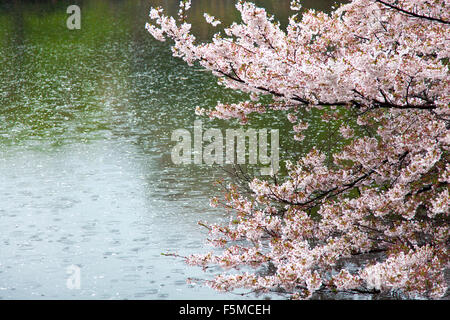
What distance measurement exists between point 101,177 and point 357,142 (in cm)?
649

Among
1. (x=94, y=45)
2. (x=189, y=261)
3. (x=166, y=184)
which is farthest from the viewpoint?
(x=94, y=45)

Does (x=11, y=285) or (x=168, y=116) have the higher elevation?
(x=168, y=116)

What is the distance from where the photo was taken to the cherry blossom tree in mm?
6141

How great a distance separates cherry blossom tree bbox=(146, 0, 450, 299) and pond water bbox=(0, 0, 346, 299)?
1.33 m

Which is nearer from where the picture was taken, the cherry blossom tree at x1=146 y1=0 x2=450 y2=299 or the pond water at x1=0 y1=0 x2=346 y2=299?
the cherry blossom tree at x1=146 y1=0 x2=450 y2=299

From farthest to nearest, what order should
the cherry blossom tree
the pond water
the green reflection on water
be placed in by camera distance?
the green reflection on water, the pond water, the cherry blossom tree

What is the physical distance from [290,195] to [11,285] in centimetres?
357

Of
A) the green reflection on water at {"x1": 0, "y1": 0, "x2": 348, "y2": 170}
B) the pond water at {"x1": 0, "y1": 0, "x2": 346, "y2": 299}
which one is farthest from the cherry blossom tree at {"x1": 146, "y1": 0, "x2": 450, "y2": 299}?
the pond water at {"x1": 0, "y1": 0, "x2": 346, "y2": 299}

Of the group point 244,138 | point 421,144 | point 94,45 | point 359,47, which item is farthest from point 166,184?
point 94,45

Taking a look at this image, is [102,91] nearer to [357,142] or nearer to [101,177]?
[101,177]

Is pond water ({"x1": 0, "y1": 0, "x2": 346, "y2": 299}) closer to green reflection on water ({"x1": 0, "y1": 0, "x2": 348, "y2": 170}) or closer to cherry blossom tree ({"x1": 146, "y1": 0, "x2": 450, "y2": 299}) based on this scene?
green reflection on water ({"x1": 0, "y1": 0, "x2": 348, "y2": 170})

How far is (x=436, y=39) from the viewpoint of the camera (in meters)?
6.27

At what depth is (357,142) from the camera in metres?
7.61
